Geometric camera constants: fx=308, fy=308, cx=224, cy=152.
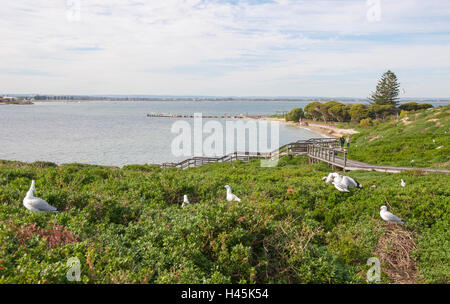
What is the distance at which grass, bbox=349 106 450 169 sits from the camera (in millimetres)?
20250

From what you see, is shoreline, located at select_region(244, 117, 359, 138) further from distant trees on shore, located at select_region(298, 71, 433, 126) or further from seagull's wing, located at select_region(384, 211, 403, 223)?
seagull's wing, located at select_region(384, 211, 403, 223)

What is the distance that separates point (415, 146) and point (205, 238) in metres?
23.3

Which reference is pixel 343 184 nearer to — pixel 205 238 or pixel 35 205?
pixel 205 238

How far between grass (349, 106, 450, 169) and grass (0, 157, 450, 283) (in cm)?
1151

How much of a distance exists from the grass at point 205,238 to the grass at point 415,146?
11.5 meters

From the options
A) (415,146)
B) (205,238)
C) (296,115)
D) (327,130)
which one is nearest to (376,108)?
(327,130)

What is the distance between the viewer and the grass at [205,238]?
16.1ft

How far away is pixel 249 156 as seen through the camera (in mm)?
29688

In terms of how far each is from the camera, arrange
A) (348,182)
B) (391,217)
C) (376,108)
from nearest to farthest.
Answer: (391,217)
(348,182)
(376,108)

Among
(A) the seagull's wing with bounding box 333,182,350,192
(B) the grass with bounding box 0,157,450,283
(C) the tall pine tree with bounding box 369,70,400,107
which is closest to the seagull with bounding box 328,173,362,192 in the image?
(A) the seagull's wing with bounding box 333,182,350,192

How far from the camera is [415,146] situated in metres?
23.7
